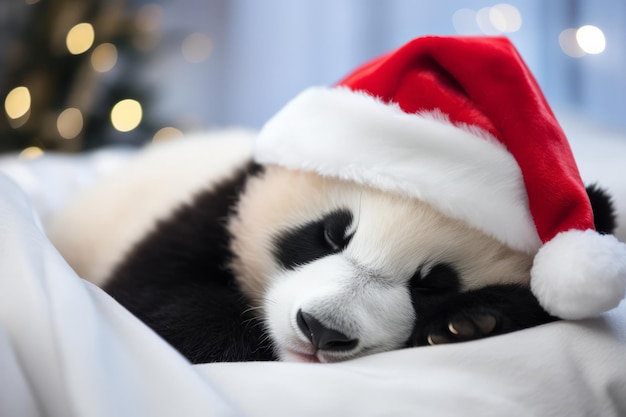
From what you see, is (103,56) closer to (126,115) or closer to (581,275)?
(126,115)

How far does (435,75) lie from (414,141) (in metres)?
0.13

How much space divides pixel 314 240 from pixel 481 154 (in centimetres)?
29

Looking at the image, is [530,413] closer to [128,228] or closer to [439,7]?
[128,228]

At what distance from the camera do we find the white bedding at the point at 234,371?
665 millimetres

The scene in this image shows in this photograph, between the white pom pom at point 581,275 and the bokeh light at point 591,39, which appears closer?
the white pom pom at point 581,275

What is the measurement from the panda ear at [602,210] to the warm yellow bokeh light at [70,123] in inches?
103

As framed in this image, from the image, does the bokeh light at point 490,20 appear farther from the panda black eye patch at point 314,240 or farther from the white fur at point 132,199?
the panda black eye patch at point 314,240

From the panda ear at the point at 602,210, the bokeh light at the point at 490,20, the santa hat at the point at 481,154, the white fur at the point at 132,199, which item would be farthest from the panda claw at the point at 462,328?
the bokeh light at the point at 490,20

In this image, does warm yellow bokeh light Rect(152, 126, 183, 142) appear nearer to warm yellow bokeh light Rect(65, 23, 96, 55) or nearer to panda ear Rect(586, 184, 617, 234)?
warm yellow bokeh light Rect(65, 23, 96, 55)

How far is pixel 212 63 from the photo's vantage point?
405 centimetres

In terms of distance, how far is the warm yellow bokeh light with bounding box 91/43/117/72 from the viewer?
3.10 metres

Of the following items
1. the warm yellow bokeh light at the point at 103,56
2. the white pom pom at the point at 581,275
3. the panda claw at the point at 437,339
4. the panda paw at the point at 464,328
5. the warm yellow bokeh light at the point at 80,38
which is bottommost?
the panda claw at the point at 437,339

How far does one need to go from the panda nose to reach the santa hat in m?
0.23

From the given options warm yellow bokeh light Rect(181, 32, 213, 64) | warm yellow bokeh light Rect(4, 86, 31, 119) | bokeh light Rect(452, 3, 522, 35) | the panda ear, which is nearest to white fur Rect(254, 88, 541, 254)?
the panda ear
